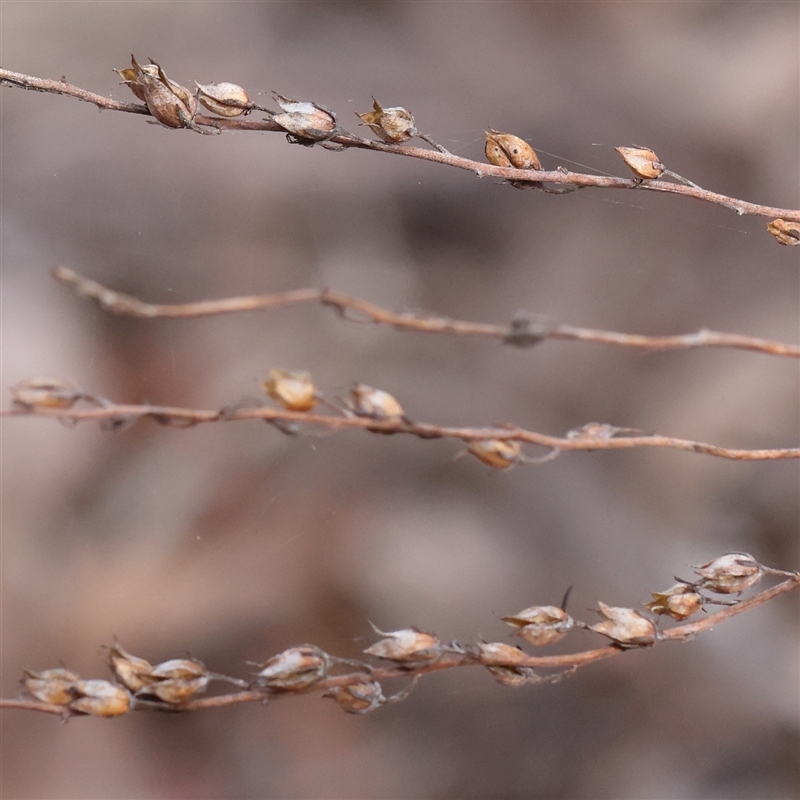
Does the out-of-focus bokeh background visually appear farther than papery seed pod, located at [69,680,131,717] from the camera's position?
Yes

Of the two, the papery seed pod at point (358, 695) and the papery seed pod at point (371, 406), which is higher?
the papery seed pod at point (371, 406)

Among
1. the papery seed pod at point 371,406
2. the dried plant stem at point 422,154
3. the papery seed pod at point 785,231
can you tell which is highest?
the dried plant stem at point 422,154

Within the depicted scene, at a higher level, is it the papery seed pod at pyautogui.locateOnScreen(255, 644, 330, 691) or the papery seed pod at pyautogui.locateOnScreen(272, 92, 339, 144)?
the papery seed pod at pyautogui.locateOnScreen(272, 92, 339, 144)

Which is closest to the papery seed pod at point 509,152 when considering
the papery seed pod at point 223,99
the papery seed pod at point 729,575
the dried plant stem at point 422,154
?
the dried plant stem at point 422,154

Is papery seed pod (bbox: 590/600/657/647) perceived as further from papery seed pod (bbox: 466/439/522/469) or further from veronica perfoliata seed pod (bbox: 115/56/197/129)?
veronica perfoliata seed pod (bbox: 115/56/197/129)

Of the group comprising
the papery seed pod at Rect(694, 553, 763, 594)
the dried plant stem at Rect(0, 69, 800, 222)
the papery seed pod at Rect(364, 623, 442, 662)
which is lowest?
the papery seed pod at Rect(364, 623, 442, 662)

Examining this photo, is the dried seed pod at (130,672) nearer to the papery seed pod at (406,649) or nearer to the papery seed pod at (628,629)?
the papery seed pod at (406,649)

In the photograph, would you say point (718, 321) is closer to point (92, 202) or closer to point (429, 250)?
point (429, 250)

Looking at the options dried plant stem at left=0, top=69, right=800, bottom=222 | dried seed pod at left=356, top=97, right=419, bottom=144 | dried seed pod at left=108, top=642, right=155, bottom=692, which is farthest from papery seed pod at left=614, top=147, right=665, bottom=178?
dried seed pod at left=108, top=642, right=155, bottom=692
